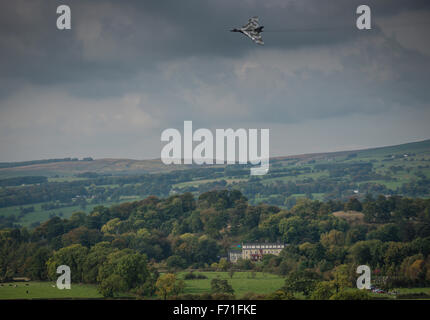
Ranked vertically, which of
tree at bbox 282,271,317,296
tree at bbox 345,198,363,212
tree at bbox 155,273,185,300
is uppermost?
tree at bbox 345,198,363,212

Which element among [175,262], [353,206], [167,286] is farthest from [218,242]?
[167,286]

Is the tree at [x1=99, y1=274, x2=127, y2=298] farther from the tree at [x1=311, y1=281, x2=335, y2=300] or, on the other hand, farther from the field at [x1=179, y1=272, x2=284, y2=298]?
the tree at [x1=311, y1=281, x2=335, y2=300]

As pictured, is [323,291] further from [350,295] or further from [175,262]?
[175,262]

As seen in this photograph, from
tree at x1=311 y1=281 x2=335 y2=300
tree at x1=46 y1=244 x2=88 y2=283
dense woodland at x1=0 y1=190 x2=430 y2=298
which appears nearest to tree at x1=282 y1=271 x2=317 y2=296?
dense woodland at x1=0 y1=190 x2=430 y2=298

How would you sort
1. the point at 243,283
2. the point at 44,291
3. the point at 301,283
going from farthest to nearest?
1. the point at 243,283
2. the point at 44,291
3. the point at 301,283

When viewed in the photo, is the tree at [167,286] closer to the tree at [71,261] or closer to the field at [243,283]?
the field at [243,283]
